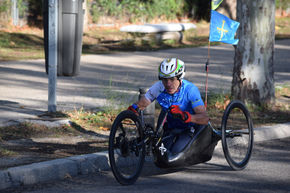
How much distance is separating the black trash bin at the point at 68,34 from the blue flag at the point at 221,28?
7.09 ft

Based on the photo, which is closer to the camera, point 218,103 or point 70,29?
point 70,29

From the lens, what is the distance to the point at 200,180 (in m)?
5.93

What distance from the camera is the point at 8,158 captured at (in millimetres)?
6363

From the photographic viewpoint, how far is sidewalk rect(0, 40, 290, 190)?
605 centimetres

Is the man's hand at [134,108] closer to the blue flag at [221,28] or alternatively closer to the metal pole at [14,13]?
the blue flag at [221,28]

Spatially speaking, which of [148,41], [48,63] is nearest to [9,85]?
[48,63]

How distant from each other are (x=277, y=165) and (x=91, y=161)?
6.95 ft

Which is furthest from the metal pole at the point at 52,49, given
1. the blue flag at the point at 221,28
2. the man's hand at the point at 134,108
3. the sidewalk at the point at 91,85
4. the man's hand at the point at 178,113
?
the man's hand at the point at 178,113

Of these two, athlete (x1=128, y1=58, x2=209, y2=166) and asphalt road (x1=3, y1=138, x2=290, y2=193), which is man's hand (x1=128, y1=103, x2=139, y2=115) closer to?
athlete (x1=128, y1=58, x2=209, y2=166)

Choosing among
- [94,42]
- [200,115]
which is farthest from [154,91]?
[94,42]

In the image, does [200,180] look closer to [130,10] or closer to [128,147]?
[128,147]

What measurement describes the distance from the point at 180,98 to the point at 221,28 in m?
2.39

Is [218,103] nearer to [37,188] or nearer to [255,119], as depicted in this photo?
[255,119]

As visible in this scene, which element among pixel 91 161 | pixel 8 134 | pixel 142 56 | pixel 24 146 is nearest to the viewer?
pixel 91 161
